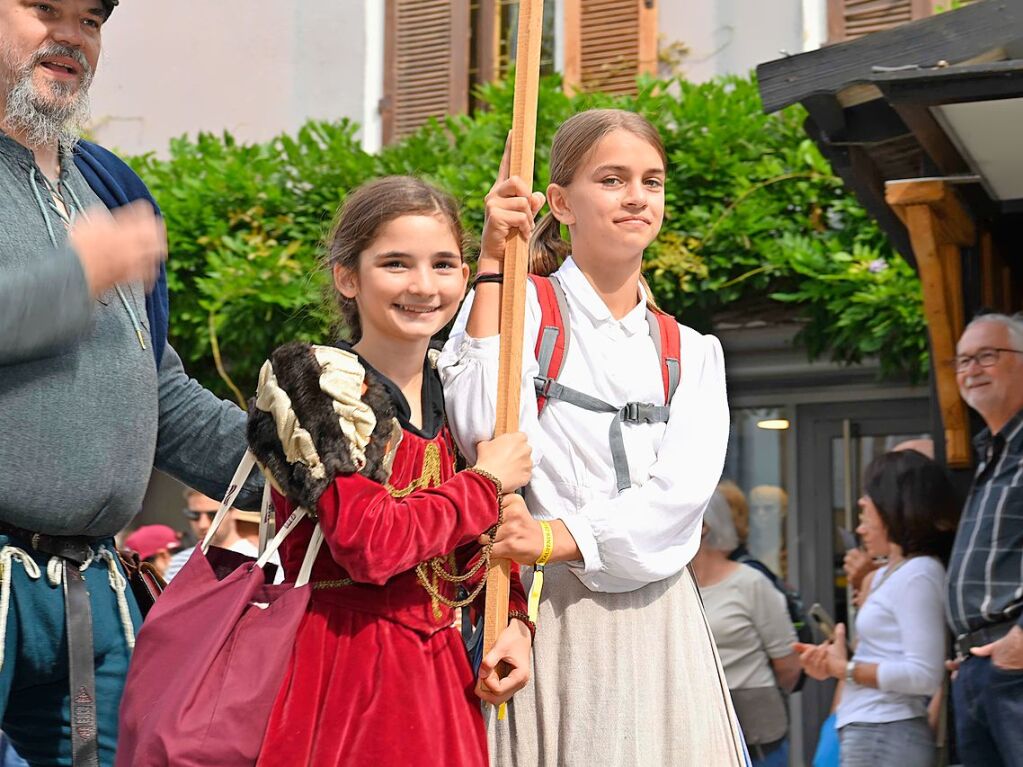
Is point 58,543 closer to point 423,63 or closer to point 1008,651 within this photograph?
point 1008,651

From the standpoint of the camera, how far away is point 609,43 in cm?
937

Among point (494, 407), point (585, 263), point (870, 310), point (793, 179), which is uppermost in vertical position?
point (793, 179)

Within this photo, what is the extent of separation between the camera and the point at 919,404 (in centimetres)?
837

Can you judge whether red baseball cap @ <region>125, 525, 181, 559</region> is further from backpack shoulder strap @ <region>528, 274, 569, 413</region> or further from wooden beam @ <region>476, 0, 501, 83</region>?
backpack shoulder strap @ <region>528, 274, 569, 413</region>

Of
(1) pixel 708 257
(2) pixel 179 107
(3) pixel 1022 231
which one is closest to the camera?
(3) pixel 1022 231

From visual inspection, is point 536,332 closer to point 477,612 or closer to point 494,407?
point 494,407

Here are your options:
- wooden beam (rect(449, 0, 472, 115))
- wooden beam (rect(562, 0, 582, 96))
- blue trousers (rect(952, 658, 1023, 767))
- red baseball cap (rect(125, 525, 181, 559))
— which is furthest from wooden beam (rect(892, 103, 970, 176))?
wooden beam (rect(449, 0, 472, 115))

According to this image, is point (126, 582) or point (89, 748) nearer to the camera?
point (89, 748)

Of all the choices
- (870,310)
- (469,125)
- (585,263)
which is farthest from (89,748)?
(469,125)

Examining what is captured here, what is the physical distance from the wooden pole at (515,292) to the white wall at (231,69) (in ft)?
24.5

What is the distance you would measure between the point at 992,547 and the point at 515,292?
254cm

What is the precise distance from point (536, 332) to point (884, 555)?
3.02 m

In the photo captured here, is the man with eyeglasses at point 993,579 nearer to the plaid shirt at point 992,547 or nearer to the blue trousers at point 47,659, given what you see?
the plaid shirt at point 992,547

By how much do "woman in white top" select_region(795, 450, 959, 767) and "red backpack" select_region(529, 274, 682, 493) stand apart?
8.26 feet
